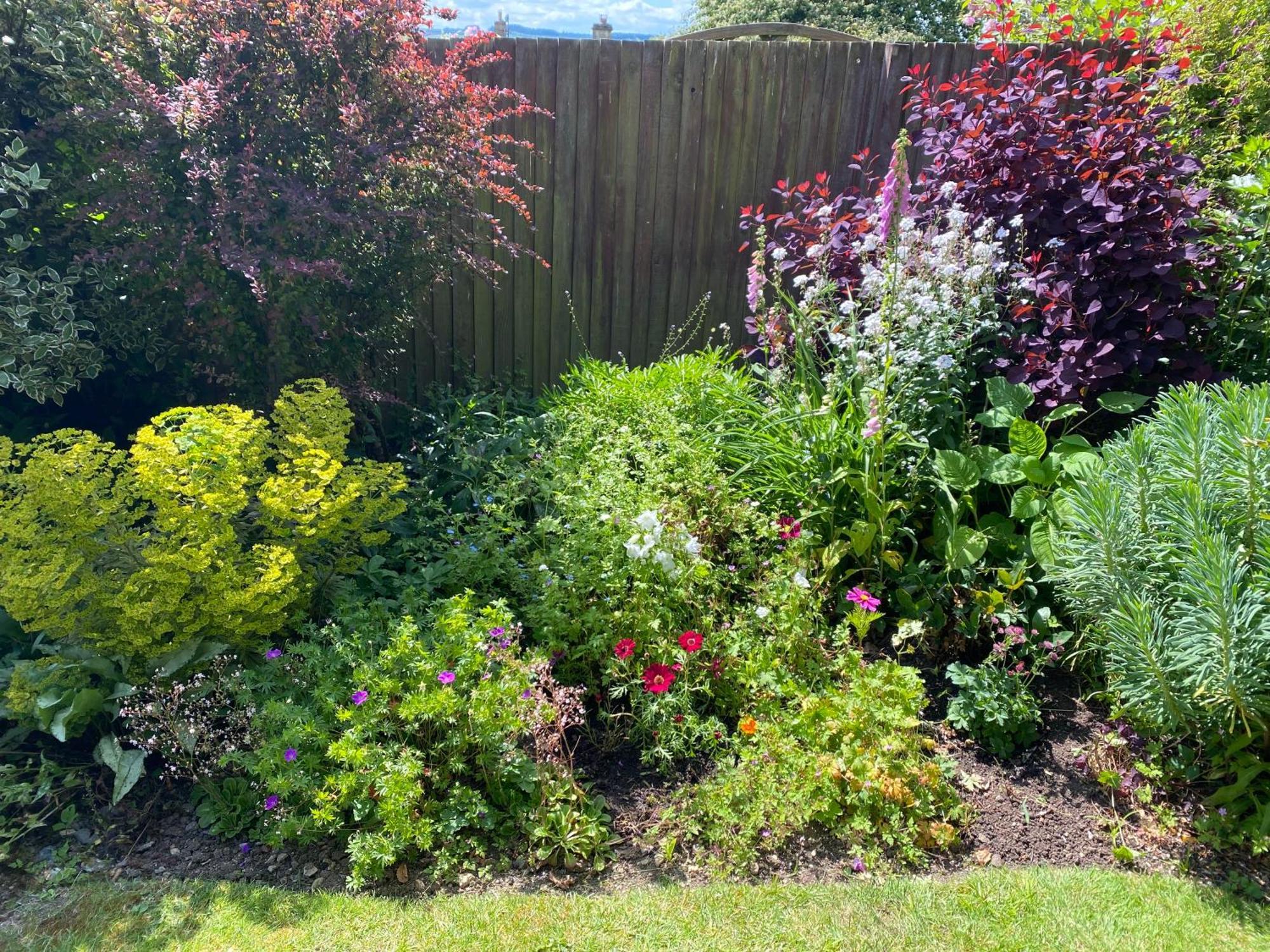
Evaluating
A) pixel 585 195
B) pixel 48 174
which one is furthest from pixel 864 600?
pixel 48 174

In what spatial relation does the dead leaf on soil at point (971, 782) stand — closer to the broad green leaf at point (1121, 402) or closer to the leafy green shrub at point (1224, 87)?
the broad green leaf at point (1121, 402)

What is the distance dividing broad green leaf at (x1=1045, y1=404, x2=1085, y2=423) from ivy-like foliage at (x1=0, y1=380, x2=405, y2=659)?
8.89 feet

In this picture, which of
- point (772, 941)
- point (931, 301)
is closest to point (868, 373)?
point (931, 301)

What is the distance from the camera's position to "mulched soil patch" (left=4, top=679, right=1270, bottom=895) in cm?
244

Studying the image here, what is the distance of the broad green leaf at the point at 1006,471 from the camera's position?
321 centimetres

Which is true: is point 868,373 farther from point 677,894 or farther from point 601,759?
point 677,894

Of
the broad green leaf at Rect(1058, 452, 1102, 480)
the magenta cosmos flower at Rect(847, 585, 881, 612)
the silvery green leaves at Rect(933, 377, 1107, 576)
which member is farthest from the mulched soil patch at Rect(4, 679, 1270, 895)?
the broad green leaf at Rect(1058, 452, 1102, 480)

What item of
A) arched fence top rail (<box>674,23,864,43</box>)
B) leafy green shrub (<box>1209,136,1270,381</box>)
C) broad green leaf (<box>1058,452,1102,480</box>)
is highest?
arched fence top rail (<box>674,23,864,43</box>)

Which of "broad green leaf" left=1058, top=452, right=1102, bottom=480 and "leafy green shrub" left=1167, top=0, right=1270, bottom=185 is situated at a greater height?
"leafy green shrub" left=1167, top=0, right=1270, bottom=185

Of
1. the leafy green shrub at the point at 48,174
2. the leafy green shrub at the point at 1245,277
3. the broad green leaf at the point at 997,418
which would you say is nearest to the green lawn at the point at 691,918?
the broad green leaf at the point at 997,418

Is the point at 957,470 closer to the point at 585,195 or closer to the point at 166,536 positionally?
the point at 166,536

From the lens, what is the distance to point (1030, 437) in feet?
10.5

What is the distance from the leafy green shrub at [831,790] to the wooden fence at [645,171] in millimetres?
3337

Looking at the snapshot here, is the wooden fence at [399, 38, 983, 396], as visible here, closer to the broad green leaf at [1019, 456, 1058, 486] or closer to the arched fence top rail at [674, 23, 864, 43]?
the arched fence top rail at [674, 23, 864, 43]
